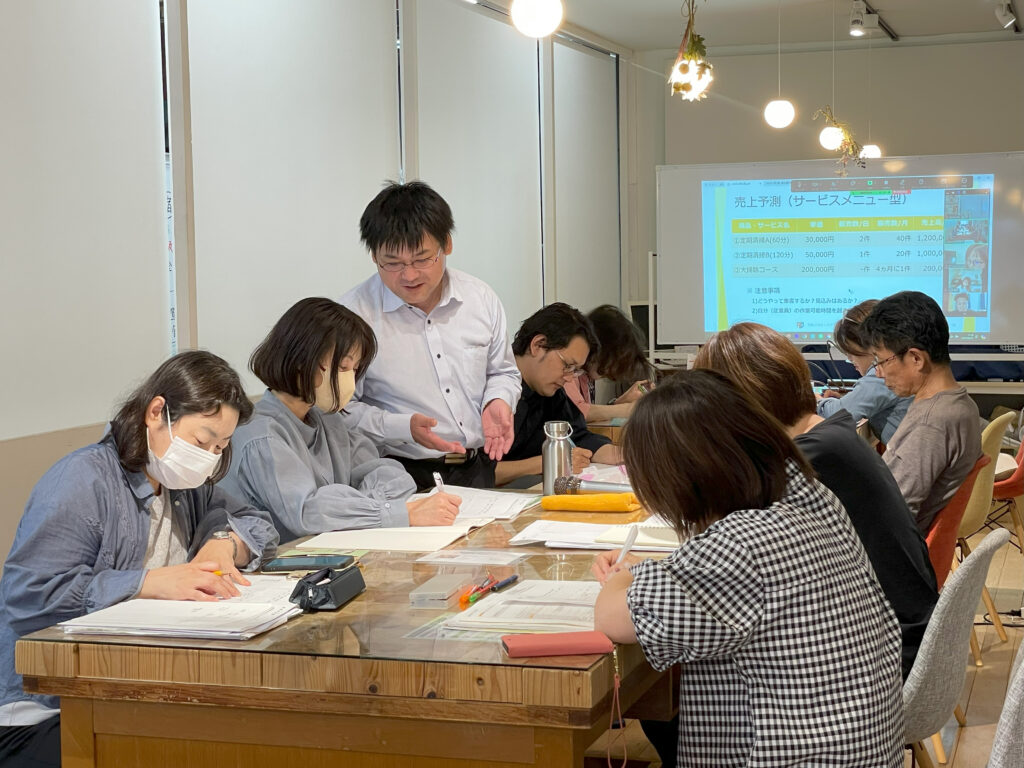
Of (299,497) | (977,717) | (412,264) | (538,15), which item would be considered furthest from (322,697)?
(538,15)

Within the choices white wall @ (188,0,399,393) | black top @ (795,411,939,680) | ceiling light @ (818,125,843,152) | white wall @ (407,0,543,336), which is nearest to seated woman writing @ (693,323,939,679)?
black top @ (795,411,939,680)

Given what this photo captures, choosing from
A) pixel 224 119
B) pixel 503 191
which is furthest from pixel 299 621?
pixel 503 191

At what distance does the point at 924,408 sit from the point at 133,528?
217 centimetres

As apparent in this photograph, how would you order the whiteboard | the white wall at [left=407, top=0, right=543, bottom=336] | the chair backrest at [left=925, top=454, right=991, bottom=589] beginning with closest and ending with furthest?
1. the chair backrest at [left=925, top=454, right=991, bottom=589]
2. the white wall at [left=407, top=0, right=543, bottom=336]
3. the whiteboard

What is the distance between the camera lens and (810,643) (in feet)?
5.21

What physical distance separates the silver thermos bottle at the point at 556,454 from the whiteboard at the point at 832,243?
15.3 feet

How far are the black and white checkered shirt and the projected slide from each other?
6087 mm

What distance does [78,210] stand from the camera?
3535 mm

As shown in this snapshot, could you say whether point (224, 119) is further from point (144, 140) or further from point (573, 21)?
point (573, 21)

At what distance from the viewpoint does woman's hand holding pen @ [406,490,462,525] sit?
107 inches

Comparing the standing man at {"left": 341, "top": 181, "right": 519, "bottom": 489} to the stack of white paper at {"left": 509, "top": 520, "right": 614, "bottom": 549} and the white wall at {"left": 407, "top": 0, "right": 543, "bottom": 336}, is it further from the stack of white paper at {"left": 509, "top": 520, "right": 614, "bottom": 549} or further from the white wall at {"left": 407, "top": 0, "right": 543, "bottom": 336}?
the white wall at {"left": 407, "top": 0, "right": 543, "bottom": 336}

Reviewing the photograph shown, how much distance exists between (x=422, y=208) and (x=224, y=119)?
132 cm

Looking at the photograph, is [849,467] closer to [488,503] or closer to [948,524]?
[948,524]

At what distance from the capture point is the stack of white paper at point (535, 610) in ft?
5.90
